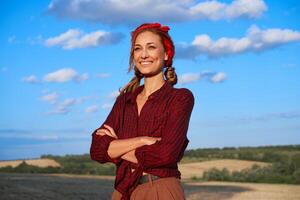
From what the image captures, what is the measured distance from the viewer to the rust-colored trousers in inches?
133

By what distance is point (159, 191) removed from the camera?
339 centimetres

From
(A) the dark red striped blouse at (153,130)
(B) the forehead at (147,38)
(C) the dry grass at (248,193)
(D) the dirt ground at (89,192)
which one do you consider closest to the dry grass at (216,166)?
(C) the dry grass at (248,193)

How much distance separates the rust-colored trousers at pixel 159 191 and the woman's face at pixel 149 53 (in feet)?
2.58

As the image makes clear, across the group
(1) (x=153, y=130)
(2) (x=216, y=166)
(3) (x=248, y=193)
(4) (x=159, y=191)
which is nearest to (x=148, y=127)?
(1) (x=153, y=130)

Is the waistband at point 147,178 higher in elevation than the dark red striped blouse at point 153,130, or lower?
lower

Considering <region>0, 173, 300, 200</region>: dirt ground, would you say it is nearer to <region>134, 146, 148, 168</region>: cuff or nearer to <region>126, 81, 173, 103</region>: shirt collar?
<region>126, 81, 173, 103</region>: shirt collar

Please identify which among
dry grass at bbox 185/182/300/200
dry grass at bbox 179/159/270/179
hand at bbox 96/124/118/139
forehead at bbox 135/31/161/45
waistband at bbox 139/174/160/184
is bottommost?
dry grass at bbox 185/182/300/200

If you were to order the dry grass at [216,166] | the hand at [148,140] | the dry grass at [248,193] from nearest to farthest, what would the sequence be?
the hand at [148,140], the dry grass at [248,193], the dry grass at [216,166]

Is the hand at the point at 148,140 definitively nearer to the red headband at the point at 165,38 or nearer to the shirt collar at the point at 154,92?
the shirt collar at the point at 154,92

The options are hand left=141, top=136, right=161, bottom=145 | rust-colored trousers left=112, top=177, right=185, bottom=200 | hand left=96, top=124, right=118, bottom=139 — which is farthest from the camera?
hand left=96, top=124, right=118, bottom=139

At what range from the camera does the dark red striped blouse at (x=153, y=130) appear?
11.4 ft

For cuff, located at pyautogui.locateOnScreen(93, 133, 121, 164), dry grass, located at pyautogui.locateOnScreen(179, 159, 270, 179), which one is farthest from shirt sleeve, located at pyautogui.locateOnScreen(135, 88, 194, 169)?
dry grass, located at pyautogui.locateOnScreen(179, 159, 270, 179)

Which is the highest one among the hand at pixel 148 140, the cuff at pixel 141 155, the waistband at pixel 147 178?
the hand at pixel 148 140

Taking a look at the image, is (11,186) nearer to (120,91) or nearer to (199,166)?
(120,91)
